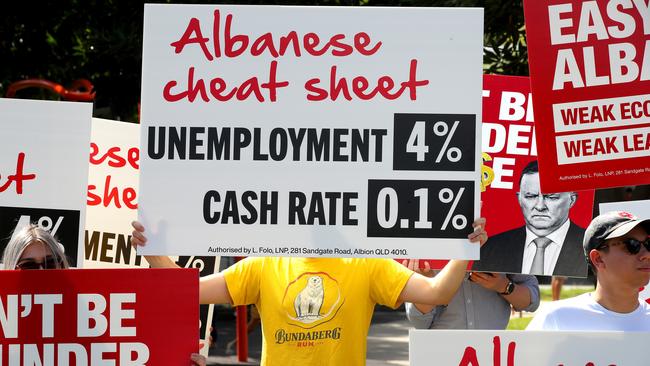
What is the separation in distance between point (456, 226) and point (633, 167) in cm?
115

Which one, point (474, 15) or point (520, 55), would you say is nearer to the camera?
point (474, 15)

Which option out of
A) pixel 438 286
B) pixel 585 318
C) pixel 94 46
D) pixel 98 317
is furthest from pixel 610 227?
pixel 94 46

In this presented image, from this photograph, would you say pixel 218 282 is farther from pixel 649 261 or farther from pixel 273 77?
pixel 649 261

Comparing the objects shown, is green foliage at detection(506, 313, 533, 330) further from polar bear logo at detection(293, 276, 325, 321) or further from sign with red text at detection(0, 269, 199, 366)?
sign with red text at detection(0, 269, 199, 366)

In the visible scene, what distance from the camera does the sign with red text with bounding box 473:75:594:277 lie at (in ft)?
18.0

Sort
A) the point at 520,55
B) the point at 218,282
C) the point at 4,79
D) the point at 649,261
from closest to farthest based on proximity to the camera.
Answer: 1. the point at 649,261
2. the point at 218,282
3. the point at 520,55
4. the point at 4,79

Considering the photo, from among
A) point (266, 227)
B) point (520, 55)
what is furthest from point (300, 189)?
point (520, 55)

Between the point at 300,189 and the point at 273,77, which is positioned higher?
the point at 273,77

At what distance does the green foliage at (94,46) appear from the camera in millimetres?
9602

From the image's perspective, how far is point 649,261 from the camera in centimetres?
434

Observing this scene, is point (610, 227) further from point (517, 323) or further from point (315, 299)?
point (517, 323)

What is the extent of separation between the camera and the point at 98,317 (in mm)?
4160

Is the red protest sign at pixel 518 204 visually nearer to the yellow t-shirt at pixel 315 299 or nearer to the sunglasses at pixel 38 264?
the yellow t-shirt at pixel 315 299

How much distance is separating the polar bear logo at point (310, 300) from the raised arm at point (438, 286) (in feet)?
1.04
